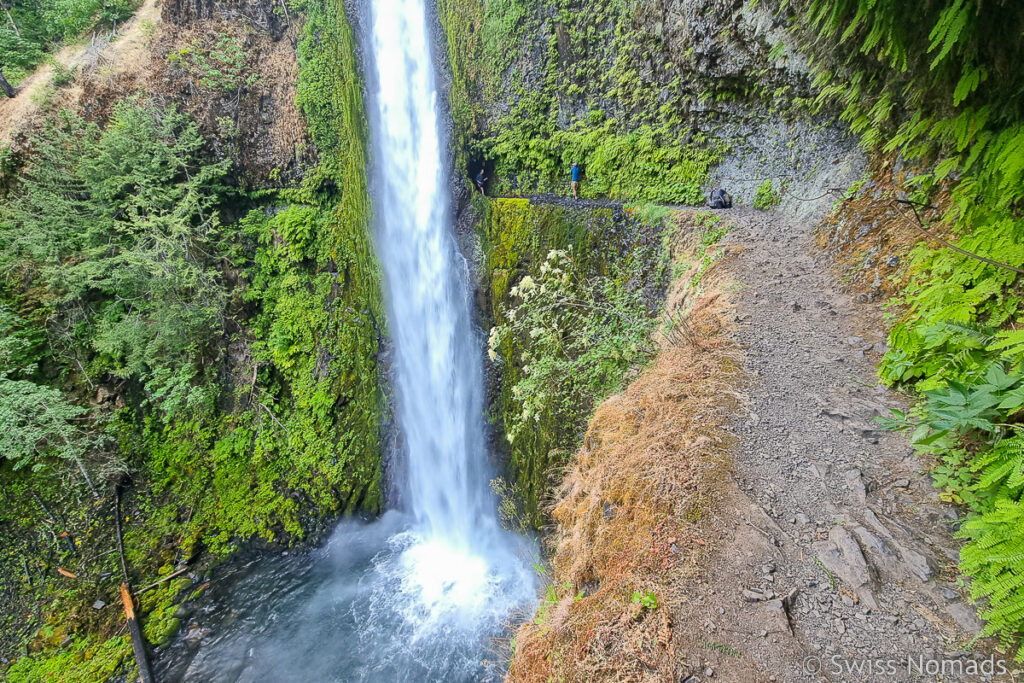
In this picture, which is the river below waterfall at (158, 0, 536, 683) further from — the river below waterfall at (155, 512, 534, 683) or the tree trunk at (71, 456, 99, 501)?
the tree trunk at (71, 456, 99, 501)

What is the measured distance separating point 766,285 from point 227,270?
1224cm

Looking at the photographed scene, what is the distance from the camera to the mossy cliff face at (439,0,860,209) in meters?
6.19

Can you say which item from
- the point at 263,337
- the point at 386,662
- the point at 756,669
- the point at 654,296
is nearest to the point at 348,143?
the point at 263,337

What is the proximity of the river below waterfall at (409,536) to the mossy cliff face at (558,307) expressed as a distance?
1.28 m

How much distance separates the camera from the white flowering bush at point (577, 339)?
556 cm

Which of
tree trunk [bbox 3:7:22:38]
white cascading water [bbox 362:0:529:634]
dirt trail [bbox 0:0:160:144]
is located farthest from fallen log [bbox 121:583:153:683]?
tree trunk [bbox 3:7:22:38]

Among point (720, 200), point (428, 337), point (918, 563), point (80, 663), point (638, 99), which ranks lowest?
point (80, 663)

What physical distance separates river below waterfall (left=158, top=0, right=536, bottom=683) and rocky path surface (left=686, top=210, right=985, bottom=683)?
15.6 ft

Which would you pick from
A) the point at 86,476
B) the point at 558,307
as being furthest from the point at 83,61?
the point at 558,307

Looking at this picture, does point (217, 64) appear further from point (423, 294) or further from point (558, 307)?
point (558, 307)

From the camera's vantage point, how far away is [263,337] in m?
11.2

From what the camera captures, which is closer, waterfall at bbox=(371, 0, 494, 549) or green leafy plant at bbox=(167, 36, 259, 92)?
waterfall at bbox=(371, 0, 494, 549)

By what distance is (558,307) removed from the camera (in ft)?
21.8

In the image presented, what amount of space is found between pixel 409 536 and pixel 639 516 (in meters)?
7.87
